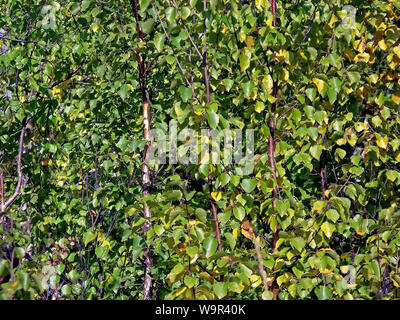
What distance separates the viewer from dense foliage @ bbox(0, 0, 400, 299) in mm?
2299

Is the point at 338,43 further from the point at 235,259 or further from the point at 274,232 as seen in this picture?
the point at 235,259

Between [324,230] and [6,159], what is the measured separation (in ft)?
8.11

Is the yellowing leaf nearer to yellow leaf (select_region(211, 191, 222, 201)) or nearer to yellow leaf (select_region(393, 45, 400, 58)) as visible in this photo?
yellow leaf (select_region(211, 191, 222, 201))

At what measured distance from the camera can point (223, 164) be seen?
2.41 metres

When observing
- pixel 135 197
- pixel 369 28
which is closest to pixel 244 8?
pixel 369 28

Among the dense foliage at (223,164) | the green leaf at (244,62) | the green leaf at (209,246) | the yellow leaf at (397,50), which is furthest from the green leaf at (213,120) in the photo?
the yellow leaf at (397,50)

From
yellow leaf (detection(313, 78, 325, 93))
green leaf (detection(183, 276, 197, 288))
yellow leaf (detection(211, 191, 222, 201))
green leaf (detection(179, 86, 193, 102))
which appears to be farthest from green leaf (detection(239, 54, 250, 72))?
green leaf (detection(183, 276, 197, 288))

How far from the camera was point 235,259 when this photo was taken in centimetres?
224

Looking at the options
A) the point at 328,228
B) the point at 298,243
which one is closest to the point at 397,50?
the point at 328,228

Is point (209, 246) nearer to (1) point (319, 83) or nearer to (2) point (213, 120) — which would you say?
(2) point (213, 120)

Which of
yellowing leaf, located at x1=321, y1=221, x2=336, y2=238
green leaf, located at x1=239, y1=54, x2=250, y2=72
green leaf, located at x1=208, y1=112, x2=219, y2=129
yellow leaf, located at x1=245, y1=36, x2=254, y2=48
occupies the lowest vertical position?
yellowing leaf, located at x1=321, y1=221, x2=336, y2=238
